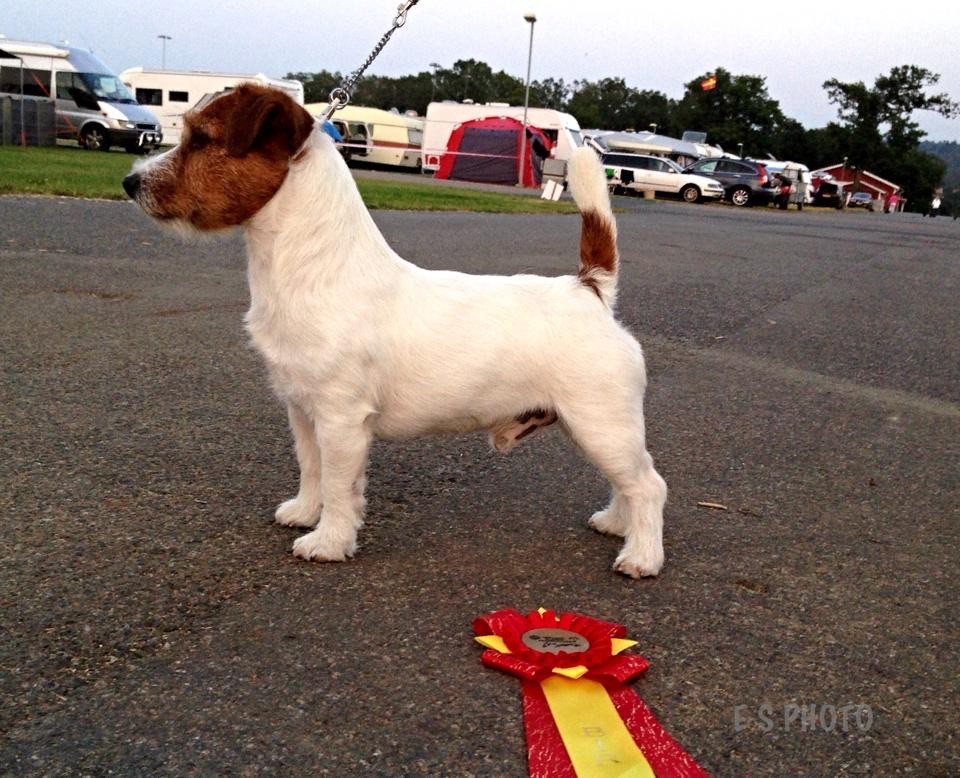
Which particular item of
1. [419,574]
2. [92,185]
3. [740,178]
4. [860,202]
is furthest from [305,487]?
[860,202]

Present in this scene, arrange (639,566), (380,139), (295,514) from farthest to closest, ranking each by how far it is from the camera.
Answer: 1. (380,139)
2. (295,514)
3. (639,566)

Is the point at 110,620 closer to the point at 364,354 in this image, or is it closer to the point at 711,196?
the point at 364,354

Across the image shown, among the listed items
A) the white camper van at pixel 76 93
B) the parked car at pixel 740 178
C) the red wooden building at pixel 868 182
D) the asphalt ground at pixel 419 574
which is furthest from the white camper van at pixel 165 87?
the red wooden building at pixel 868 182

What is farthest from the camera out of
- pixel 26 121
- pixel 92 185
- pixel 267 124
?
pixel 26 121

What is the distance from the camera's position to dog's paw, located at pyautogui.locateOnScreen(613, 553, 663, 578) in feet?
11.5

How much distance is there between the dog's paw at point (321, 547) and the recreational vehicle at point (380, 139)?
44.6 m

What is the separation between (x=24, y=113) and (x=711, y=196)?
27095mm

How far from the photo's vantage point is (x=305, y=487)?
3.73 meters

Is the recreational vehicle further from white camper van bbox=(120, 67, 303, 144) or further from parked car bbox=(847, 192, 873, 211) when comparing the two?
parked car bbox=(847, 192, 873, 211)

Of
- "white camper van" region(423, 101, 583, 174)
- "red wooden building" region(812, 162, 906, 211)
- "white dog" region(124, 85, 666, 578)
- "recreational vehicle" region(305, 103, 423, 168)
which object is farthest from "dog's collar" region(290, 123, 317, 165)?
"red wooden building" region(812, 162, 906, 211)

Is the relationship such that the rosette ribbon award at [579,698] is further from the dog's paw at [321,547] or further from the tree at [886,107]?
the tree at [886,107]

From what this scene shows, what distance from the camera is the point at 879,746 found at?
252cm

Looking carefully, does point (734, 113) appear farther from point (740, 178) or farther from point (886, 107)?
point (740, 178)

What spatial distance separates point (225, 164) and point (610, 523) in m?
1.95
